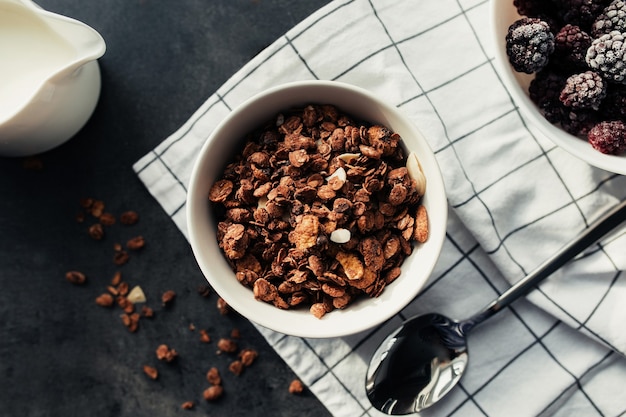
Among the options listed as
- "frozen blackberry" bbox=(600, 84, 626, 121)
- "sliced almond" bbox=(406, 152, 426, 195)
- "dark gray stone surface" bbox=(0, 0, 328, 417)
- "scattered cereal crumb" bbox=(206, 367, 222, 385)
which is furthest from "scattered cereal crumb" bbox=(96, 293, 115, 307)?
"frozen blackberry" bbox=(600, 84, 626, 121)

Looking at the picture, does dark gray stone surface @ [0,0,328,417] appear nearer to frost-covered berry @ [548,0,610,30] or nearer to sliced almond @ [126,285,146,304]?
sliced almond @ [126,285,146,304]

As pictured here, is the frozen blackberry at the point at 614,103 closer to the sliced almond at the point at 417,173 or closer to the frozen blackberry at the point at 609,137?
the frozen blackberry at the point at 609,137

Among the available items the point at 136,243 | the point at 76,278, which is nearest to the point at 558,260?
the point at 136,243

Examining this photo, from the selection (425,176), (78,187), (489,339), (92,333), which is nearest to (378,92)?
(425,176)

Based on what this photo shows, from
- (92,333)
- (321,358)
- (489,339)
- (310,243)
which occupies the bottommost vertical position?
(489,339)

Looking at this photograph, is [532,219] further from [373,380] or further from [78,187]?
[78,187]

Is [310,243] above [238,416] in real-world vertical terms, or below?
above
